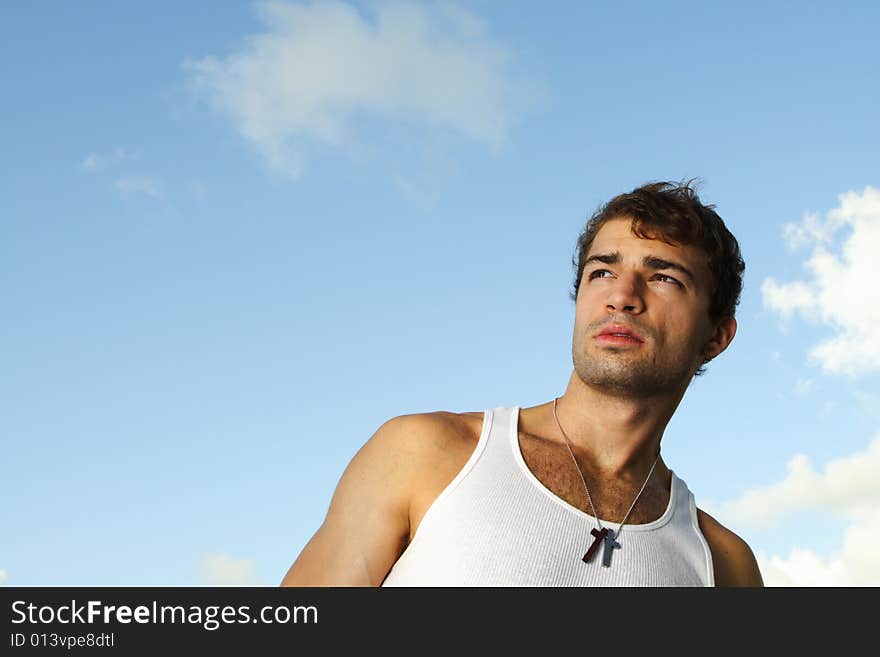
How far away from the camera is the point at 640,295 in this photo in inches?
220

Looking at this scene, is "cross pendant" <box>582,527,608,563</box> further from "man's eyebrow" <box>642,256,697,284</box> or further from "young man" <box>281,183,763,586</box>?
"man's eyebrow" <box>642,256,697,284</box>

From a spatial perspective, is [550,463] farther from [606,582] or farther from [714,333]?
[714,333]

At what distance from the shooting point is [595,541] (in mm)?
4957

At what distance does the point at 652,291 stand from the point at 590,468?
1174mm

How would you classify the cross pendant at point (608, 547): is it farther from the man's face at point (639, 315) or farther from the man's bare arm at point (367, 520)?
the man's bare arm at point (367, 520)

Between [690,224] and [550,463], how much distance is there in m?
1.96

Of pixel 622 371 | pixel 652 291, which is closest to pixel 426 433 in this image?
pixel 622 371

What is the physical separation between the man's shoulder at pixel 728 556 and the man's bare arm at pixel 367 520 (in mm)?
2089

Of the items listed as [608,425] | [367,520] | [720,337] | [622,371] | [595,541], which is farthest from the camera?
[720,337]

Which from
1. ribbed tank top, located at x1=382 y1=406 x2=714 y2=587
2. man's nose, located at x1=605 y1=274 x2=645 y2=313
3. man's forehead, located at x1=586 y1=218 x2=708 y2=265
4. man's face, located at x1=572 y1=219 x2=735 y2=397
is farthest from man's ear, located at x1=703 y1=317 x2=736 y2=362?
ribbed tank top, located at x1=382 y1=406 x2=714 y2=587

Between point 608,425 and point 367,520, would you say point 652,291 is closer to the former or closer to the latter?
point 608,425

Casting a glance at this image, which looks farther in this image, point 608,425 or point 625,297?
point 608,425
